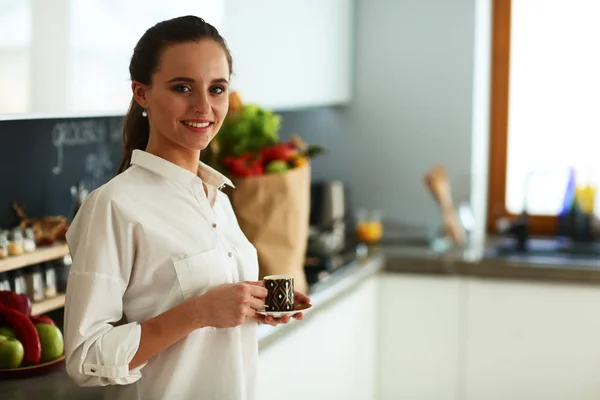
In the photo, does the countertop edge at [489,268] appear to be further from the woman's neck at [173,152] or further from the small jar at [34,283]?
the woman's neck at [173,152]

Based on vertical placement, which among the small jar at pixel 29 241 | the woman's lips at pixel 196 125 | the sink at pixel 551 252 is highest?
the woman's lips at pixel 196 125

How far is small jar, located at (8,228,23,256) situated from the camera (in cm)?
183

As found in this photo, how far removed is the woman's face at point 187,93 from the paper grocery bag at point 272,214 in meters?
0.87

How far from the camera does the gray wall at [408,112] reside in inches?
131

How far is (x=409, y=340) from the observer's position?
9.99ft

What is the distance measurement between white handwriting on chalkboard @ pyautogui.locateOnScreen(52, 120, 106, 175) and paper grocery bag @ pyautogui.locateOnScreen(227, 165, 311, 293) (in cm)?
37

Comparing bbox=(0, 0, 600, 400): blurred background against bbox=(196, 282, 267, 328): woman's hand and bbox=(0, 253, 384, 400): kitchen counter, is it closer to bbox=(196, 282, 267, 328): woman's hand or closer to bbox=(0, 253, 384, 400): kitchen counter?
bbox=(0, 253, 384, 400): kitchen counter

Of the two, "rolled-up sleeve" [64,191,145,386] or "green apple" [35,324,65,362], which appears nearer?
"rolled-up sleeve" [64,191,145,386]

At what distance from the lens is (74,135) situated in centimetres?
222

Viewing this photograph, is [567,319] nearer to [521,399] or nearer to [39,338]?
[521,399]

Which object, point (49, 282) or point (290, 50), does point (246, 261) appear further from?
point (290, 50)

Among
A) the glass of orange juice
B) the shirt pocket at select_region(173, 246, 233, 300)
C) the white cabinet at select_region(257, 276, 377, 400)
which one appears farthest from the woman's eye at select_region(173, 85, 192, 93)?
the glass of orange juice

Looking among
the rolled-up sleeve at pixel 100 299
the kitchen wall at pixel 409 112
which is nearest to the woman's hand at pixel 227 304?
the rolled-up sleeve at pixel 100 299

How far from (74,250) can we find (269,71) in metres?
1.35
